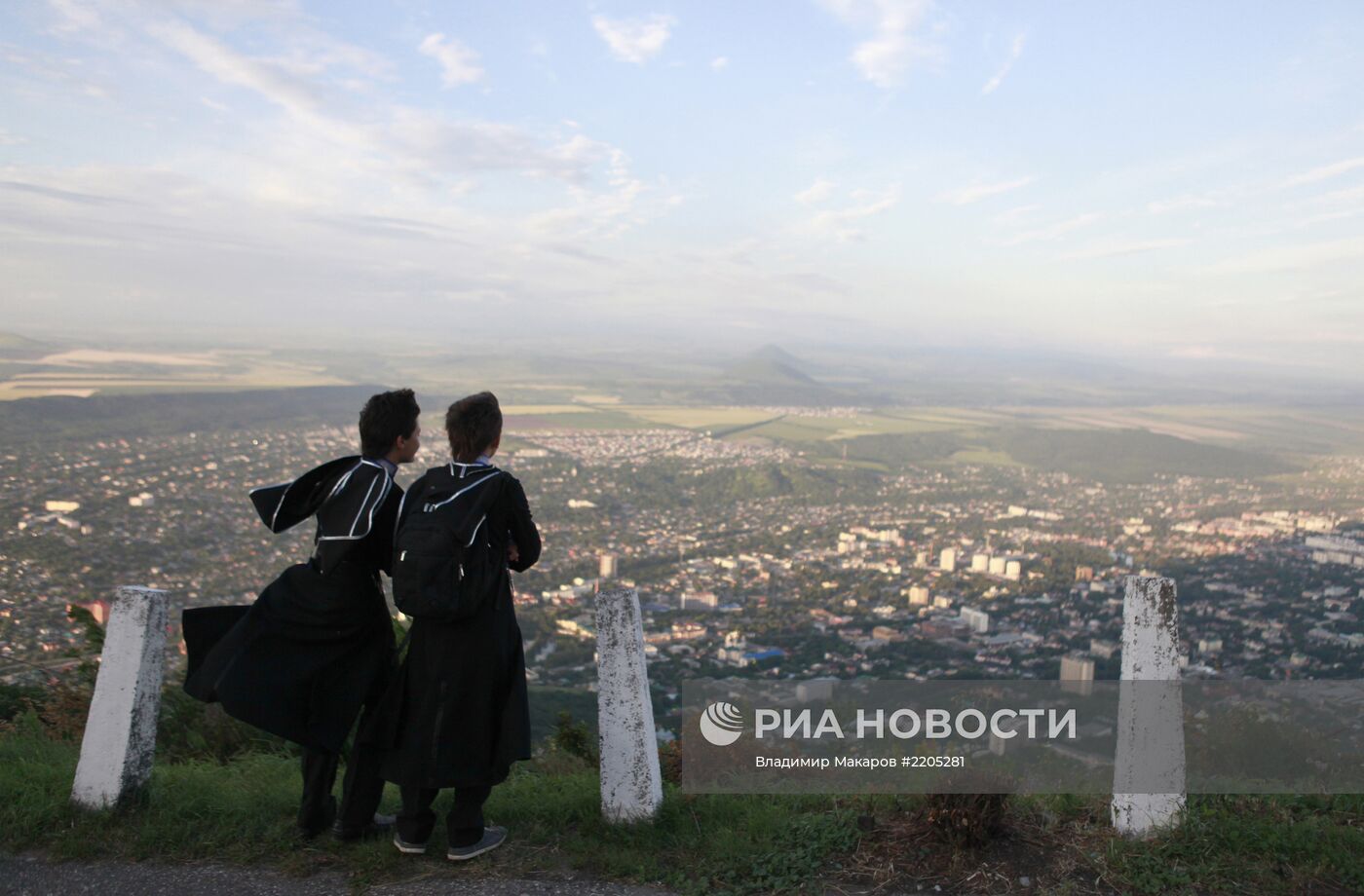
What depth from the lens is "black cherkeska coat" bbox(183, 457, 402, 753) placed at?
3633 millimetres

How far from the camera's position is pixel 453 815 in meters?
3.70

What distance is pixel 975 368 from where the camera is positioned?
392 ft

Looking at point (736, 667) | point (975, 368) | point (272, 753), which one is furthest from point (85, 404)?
point (975, 368)

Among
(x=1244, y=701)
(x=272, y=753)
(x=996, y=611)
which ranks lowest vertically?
(x=996, y=611)

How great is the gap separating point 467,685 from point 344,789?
808mm

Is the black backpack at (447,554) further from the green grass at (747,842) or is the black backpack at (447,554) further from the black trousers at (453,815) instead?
the green grass at (747,842)

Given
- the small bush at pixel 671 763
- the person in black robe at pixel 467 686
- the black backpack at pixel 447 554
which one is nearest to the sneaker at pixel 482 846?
the person in black robe at pixel 467 686

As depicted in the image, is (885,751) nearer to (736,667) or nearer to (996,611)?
(736,667)

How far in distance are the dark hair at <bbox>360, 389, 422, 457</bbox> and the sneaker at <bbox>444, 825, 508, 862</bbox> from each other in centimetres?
163

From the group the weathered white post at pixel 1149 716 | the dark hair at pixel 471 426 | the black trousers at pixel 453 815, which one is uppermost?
the dark hair at pixel 471 426

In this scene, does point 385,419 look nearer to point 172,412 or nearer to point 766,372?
point 172,412

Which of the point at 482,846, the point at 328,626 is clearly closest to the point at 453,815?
the point at 482,846

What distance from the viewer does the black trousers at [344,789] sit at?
3811 millimetres

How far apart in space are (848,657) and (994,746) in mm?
9816
